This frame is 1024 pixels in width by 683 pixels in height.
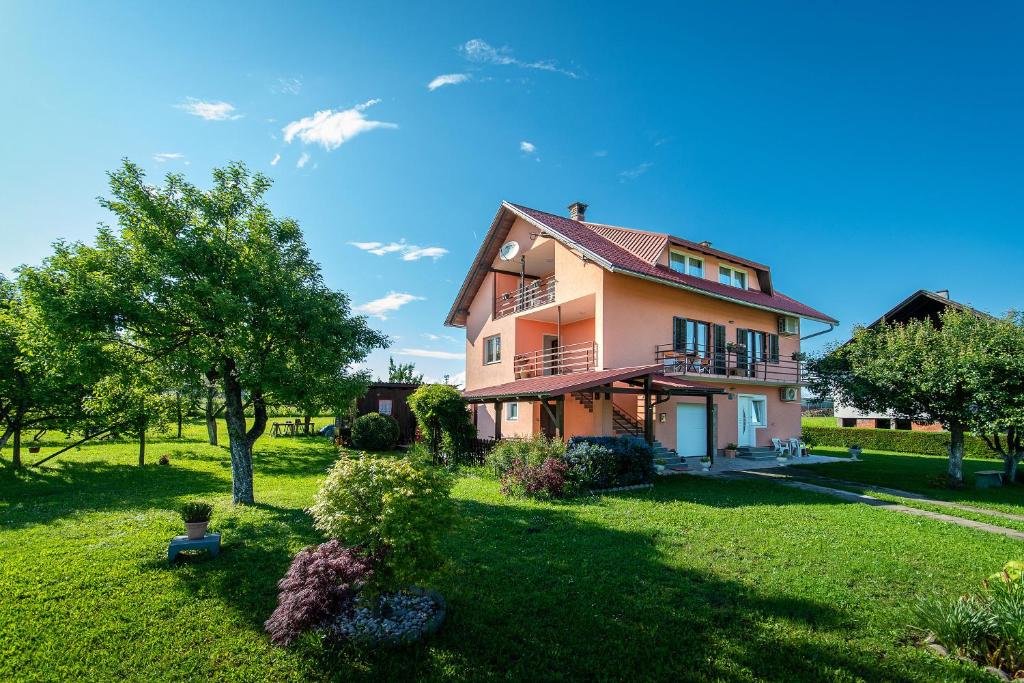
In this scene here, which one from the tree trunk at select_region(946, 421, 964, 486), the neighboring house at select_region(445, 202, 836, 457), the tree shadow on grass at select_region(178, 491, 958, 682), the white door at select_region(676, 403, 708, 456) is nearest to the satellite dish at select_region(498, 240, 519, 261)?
the neighboring house at select_region(445, 202, 836, 457)

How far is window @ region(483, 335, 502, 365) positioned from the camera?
23234 millimetres

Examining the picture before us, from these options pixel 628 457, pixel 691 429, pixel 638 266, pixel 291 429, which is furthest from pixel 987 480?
pixel 291 429

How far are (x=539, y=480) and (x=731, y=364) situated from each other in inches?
533

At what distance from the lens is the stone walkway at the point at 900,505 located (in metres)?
10.1

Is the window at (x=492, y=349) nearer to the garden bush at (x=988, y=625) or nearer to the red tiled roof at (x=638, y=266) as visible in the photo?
the red tiled roof at (x=638, y=266)

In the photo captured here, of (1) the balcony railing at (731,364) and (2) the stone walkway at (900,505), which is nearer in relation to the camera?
(2) the stone walkway at (900,505)

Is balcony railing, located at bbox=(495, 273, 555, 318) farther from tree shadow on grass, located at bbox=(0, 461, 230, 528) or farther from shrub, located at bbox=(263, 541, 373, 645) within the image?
shrub, located at bbox=(263, 541, 373, 645)

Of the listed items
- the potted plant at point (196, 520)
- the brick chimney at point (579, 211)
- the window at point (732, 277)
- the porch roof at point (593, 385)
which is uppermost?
the brick chimney at point (579, 211)

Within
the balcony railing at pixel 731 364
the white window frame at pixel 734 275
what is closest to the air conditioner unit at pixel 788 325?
the balcony railing at pixel 731 364

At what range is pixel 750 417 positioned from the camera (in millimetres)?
22375

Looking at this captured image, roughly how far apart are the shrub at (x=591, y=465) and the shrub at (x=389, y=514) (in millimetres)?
8035

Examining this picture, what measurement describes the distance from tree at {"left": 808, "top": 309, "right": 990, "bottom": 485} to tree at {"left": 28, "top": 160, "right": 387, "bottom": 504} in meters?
16.9

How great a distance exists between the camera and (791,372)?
938 inches

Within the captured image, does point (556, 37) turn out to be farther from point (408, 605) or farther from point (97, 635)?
point (97, 635)
